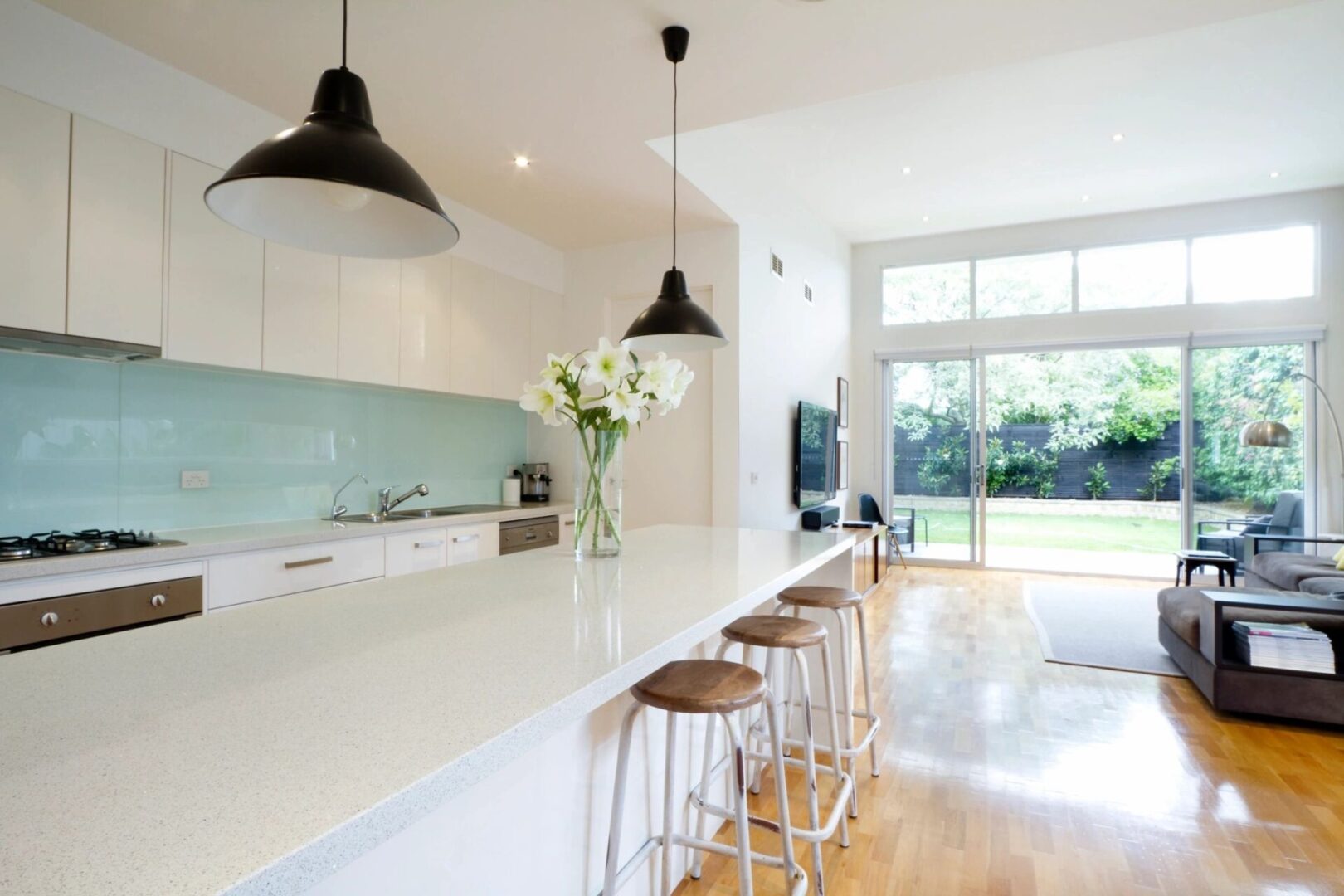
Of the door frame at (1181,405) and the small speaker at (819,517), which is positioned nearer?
the small speaker at (819,517)

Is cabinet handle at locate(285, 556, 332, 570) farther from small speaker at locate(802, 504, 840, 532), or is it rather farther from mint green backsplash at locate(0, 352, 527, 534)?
small speaker at locate(802, 504, 840, 532)

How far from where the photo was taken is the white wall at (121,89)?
6.87 feet

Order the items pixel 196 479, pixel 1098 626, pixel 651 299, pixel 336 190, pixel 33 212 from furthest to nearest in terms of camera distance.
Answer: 1. pixel 1098 626
2. pixel 651 299
3. pixel 196 479
4. pixel 33 212
5. pixel 336 190

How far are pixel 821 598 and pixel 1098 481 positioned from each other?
5.83 meters

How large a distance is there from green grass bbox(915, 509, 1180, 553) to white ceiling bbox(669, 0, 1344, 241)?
3044 mm

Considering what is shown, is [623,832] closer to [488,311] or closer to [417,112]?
[417,112]

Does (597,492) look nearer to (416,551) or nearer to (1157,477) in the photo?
(416,551)

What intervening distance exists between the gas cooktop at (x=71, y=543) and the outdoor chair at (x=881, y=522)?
5.92m

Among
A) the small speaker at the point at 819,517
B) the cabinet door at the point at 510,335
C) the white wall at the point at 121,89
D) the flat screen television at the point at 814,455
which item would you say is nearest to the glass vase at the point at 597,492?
the white wall at the point at 121,89

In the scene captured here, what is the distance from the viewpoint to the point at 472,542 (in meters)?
3.49

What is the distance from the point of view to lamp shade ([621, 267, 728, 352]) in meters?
2.30

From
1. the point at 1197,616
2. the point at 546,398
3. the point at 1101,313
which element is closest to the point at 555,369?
the point at 546,398

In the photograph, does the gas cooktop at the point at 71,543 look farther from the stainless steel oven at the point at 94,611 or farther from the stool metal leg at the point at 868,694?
the stool metal leg at the point at 868,694

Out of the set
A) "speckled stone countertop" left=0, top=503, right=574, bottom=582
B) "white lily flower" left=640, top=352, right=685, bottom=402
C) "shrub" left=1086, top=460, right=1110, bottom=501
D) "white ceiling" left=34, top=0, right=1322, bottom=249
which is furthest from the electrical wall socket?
"shrub" left=1086, top=460, right=1110, bottom=501
